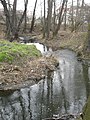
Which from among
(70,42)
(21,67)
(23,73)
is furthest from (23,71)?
(70,42)

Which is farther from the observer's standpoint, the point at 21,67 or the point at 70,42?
the point at 70,42

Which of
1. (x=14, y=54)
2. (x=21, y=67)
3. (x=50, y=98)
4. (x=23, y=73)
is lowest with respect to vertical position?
(x=50, y=98)

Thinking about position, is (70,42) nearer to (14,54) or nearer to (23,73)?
(14,54)

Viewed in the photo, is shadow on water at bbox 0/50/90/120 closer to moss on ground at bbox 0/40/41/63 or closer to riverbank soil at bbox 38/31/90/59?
moss on ground at bbox 0/40/41/63

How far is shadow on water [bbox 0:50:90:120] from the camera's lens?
10.6 meters

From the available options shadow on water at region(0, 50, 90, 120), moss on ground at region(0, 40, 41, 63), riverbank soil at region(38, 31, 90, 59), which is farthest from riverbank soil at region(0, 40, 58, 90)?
riverbank soil at region(38, 31, 90, 59)

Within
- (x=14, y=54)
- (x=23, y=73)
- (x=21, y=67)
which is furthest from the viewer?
(x=14, y=54)

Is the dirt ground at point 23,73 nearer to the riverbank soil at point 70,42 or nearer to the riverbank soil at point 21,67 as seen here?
the riverbank soil at point 21,67

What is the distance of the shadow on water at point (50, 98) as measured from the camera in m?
10.6

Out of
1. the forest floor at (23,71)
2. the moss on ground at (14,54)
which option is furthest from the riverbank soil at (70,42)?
the moss on ground at (14,54)

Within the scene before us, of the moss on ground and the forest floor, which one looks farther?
the moss on ground

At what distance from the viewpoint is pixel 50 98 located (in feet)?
40.9

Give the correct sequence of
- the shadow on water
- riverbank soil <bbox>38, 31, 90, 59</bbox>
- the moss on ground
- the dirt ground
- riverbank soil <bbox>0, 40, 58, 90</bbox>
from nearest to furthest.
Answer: the shadow on water, the dirt ground, riverbank soil <bbox>0, 40, 58, 90</bbox>, the moss on ground, riverbank soil <bbox>38, 31, 90, 59</bbox>

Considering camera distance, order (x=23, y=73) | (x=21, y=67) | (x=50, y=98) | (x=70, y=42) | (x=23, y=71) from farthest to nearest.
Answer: (x=70, y=42) → (x=21, y=67) → (x=23, y=71) → (x=23, y=73) → (x=50, y=98)
